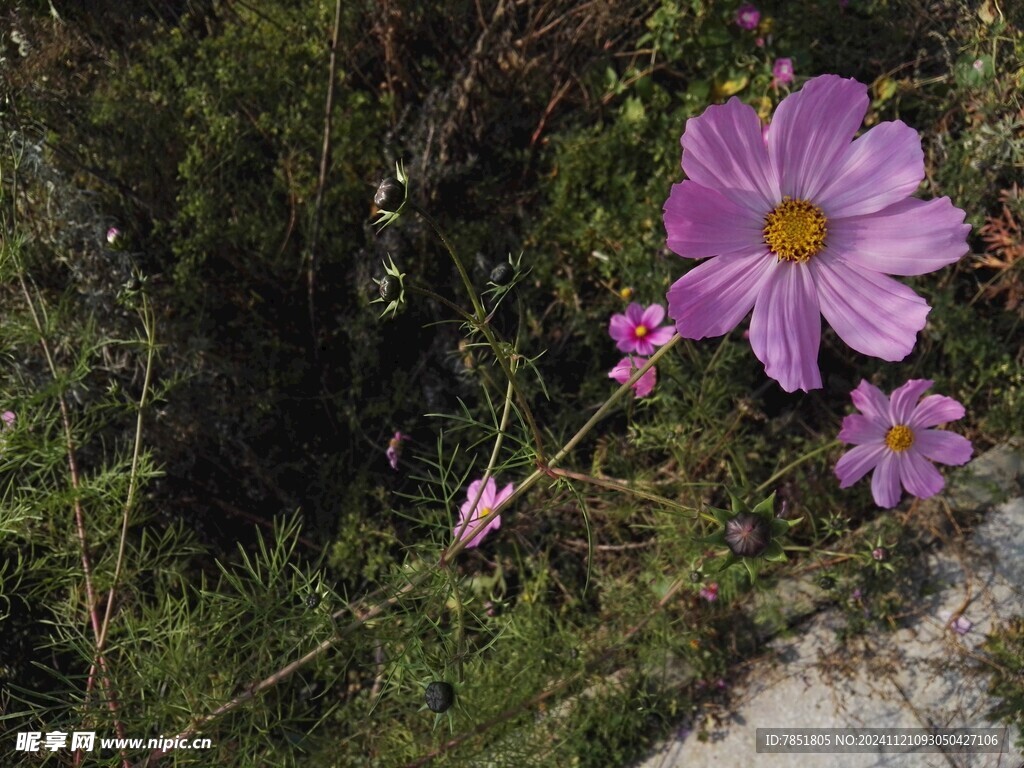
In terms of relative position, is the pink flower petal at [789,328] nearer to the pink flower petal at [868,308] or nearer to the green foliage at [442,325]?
the pink flower petal at [868,308]

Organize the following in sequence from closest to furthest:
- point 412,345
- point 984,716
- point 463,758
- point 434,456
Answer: point 463,758
point 984,716
point 434,456
point 412,345

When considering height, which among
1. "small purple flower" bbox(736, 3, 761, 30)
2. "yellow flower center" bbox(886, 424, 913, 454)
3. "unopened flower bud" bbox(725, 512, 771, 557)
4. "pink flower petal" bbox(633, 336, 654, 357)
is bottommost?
"unopened flower bud" bbox(725, 512, 771, 557)

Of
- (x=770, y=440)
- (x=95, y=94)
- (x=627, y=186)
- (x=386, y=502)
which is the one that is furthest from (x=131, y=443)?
(x=770, y=440)

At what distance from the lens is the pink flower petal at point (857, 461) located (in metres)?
1.27

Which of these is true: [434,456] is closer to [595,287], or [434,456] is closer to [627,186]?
[595,287]

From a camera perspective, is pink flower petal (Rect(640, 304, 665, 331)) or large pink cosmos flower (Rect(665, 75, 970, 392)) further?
pink flower petal (Rect(640, 304, 665, 331))

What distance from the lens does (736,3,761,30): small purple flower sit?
166cm

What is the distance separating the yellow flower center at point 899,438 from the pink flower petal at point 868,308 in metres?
0.57

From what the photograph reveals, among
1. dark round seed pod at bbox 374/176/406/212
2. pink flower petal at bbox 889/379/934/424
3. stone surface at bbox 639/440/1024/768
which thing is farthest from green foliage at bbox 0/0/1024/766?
dark round seed pod at bbox 374/176/406/212

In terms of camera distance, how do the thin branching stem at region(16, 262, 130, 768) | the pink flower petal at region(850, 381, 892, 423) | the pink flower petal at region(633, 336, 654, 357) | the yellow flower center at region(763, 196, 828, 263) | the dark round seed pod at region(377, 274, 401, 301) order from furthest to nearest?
the pink flower petal at region(633, 336, 654, 357) → the pink flower petal at region(850, 381, 892, 423) → the thin branching stem at region(16, 262, 130, 768) → the yellow flower center at region(763, 196, 828, 263) → the dark round seed pod at region(377, 274, 401, 301)

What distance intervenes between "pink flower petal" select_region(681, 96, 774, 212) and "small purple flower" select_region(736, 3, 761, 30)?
1.07 metres

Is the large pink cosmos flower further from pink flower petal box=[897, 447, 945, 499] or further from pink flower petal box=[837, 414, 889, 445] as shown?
pink flower petal box=[897, 447, 945, 499]

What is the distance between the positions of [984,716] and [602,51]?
169cm

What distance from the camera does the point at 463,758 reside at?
4.10 ft
